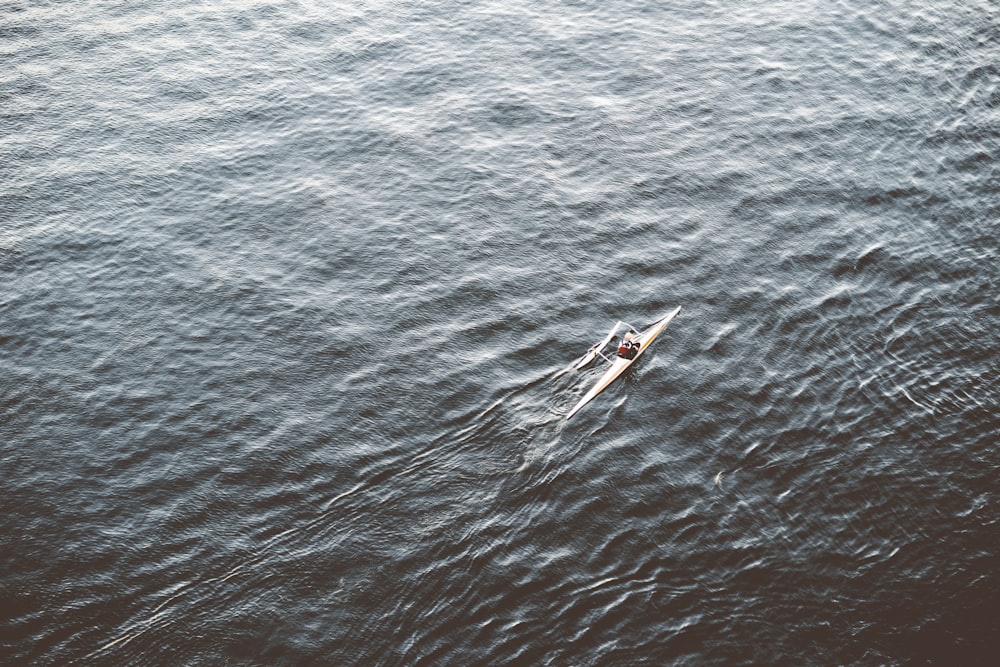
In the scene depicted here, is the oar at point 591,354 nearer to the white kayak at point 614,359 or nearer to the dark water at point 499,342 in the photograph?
the white kayak at point 614,359

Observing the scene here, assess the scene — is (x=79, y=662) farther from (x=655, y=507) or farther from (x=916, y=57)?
(x=916, y=57)

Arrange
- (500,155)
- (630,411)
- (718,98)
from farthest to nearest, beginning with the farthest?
(718,98) → (500,155) → (630,411)

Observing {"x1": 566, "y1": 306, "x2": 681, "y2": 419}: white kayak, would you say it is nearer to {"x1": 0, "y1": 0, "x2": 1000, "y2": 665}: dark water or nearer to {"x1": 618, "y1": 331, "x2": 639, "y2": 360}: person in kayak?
{"x1": 618, "y1": 331, "x2": 639, "y2": 360}: person in kayak

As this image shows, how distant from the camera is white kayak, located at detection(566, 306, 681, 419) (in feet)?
Result: 144

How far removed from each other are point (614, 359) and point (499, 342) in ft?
22.3

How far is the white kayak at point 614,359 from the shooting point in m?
43.8

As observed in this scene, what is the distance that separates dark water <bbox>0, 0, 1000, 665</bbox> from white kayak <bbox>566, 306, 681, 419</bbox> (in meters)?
0.72

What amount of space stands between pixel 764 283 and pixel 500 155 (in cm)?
2315

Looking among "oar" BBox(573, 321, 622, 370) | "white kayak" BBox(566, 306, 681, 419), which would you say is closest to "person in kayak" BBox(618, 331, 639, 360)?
"white kayak" BBox(566, 306, 681, 419)

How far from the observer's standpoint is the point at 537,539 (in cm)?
3747

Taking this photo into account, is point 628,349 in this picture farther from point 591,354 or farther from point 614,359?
point 591,354

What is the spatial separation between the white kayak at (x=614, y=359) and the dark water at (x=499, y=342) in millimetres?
724

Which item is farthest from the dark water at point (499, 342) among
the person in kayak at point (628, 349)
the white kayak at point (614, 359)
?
the person in kayak at point (628, 349)

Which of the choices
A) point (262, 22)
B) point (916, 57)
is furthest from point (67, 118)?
point (916, 57)
